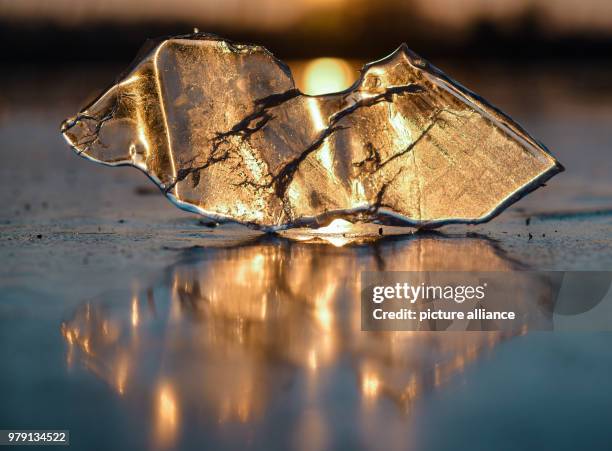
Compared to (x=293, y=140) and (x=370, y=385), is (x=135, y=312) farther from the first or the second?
(x=293, y=140)

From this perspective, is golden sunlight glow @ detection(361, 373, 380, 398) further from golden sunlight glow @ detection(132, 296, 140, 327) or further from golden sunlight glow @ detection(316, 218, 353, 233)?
golden sunlight glow @ detection(316, 218, 353, 233)

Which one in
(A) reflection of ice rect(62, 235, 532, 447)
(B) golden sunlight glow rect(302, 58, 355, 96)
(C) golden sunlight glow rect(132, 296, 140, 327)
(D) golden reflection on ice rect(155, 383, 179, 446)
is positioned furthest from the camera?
(B) golden sunlight glow rect(302, 58, 355, 96)

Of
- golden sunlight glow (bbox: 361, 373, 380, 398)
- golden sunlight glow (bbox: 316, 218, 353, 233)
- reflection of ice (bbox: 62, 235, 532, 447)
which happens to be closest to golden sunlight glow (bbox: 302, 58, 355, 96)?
golden sunlight glow (bbox: 316, 218, 353, 233)

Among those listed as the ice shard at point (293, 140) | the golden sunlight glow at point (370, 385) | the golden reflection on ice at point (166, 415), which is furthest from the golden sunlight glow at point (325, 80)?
the golden reflection on ice at point (166, 415)

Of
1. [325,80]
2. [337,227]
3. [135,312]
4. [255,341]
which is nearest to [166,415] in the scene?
[255,341]

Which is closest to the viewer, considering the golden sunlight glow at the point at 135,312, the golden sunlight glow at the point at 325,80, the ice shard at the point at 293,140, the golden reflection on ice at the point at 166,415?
the golden reflection on ice at the point at 166,415

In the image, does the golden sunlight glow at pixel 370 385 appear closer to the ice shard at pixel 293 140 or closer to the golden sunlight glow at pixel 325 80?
the ice shard at pixel 293 140

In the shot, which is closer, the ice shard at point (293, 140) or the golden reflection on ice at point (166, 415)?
the golden reflection on ice at point (166, 415)
